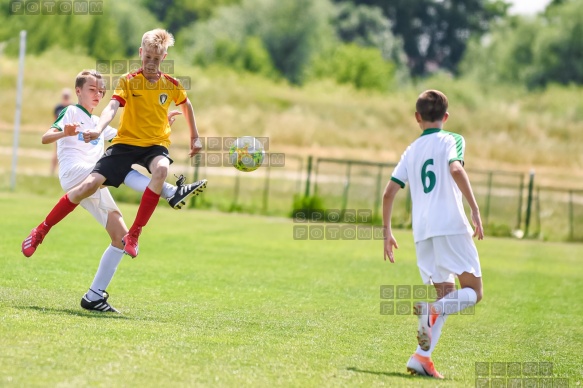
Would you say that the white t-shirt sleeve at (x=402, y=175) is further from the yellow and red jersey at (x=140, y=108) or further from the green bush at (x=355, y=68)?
the green bush at (x=355, y=68)

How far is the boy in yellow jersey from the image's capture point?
8.34 m

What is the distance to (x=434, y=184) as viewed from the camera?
A: 692 cm

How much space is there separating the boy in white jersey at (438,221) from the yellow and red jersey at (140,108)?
98.1 inches

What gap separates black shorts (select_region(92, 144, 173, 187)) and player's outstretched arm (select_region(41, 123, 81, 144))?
363 millimetres

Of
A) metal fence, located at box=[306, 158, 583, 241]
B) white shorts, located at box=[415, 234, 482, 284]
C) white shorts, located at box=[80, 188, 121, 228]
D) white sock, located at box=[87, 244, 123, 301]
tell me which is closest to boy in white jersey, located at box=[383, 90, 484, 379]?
white shorts, located at box=[415, 234, 482, 284]

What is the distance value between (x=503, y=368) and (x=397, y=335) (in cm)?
155

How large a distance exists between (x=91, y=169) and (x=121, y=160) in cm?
69

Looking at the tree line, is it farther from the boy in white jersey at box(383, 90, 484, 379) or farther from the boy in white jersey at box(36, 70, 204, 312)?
the boy in white jersey at box(383, 90, 484, 379)

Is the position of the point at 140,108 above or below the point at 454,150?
above

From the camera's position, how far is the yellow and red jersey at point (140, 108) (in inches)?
334

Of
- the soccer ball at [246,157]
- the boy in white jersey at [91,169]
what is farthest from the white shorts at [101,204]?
the soccer ball at [246,157]

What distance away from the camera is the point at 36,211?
1933 centimetres

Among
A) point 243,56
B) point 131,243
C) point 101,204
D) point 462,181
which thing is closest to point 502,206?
point 101,204

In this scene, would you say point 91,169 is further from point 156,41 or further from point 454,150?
point 454,150
